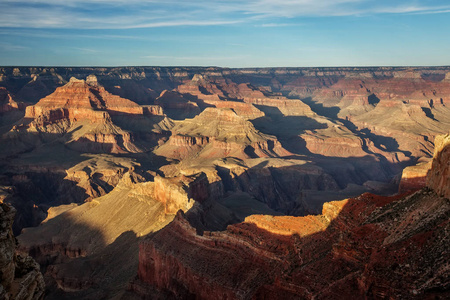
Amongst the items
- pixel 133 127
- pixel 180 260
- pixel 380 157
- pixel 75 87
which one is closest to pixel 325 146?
pixel 380 157

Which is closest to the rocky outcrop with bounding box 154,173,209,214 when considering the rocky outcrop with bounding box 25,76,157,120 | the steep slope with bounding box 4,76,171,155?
the steep slope with bounding box 4,76,171,155

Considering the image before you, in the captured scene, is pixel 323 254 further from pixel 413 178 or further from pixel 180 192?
pixel 413 178

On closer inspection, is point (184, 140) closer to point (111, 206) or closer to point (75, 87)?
point (75, 87)

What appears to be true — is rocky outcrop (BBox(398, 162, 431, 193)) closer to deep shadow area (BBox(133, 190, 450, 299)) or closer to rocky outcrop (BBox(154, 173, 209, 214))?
rocky outcrop (BBox(154, 173, 209, 214))

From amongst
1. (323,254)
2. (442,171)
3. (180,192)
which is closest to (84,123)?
(180,192)

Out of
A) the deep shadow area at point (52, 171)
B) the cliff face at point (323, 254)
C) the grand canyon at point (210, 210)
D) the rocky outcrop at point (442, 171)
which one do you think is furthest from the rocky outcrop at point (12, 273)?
the deep shadow area at point (52, 171)

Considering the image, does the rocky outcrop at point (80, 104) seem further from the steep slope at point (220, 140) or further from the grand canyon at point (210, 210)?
the steep slope at point (220, 140)
